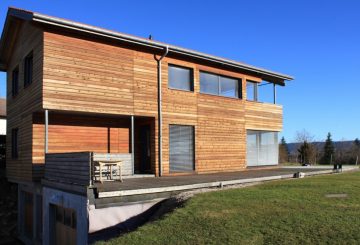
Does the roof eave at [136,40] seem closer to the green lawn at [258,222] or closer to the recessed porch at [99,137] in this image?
the recessed porch at [99,137]

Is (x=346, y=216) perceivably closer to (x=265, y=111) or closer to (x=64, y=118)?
(x=64, y=118)

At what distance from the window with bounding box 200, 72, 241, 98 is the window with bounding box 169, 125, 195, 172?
7.23ft

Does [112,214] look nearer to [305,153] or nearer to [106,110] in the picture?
[106,110]

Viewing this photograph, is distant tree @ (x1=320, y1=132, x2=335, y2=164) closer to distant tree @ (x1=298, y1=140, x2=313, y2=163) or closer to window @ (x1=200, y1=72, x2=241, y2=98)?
distant tree @ (x1=298, y1=140, x2=313, y2=163)

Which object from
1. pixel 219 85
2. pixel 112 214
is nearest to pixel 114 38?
pixel 219 85

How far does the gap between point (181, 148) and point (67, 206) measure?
22.2 ft

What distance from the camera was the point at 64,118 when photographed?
14484 mm

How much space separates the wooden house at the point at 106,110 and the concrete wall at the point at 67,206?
4cm

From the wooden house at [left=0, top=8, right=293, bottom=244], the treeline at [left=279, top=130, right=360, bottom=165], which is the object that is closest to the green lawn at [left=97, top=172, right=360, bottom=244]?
the wooden house at [left=0, top=8, right=293, bottom=244]

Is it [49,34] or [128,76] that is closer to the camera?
[49,34]

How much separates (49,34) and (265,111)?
40.1 ft

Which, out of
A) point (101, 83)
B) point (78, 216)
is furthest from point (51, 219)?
point (101, 83)

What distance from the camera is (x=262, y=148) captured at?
21297mm

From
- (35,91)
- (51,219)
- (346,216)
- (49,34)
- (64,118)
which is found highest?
(49,34)
